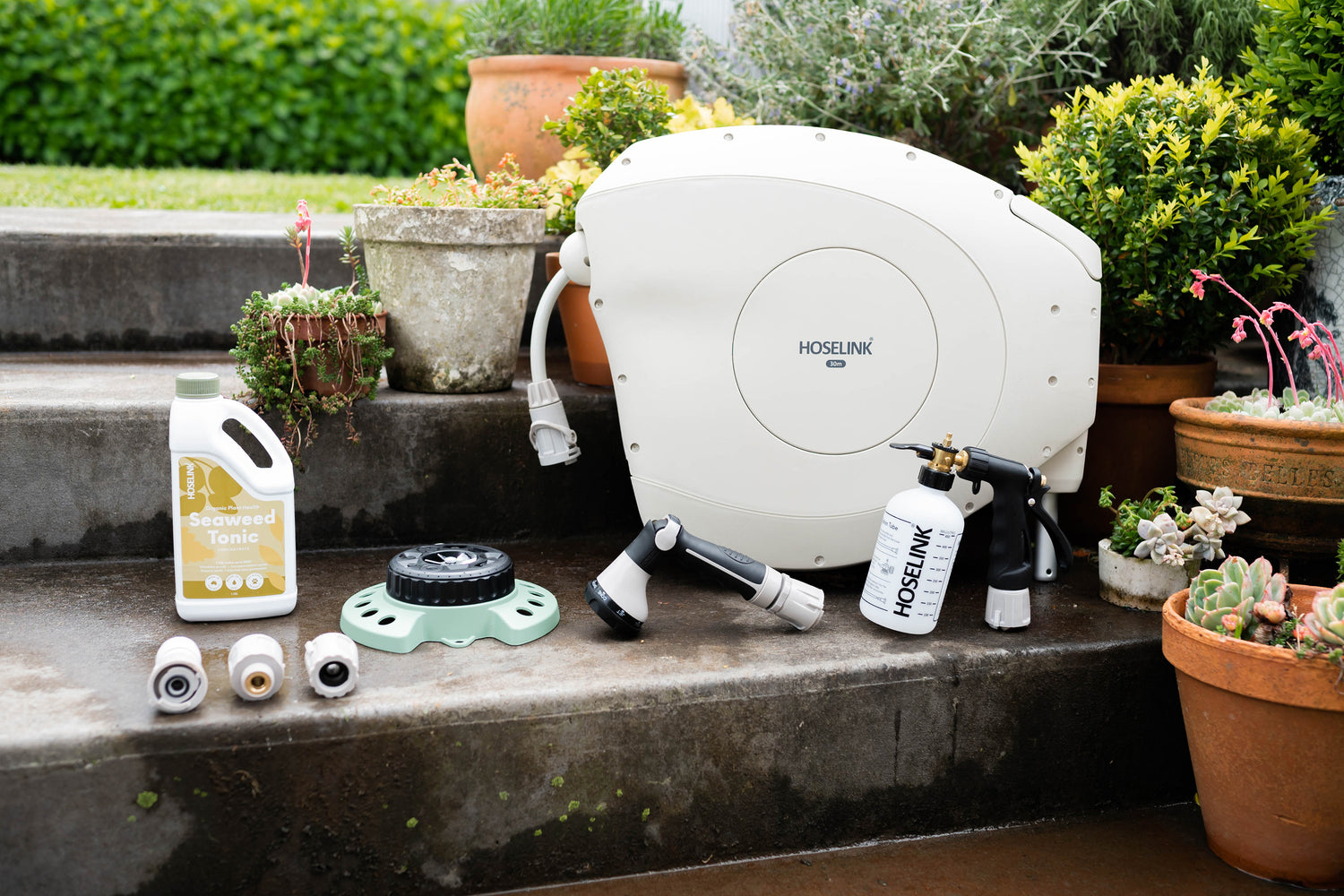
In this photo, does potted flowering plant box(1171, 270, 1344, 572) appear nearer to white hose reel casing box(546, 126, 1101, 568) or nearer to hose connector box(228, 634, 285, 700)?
white hose reel casing box(546, 126, 1101, 568)

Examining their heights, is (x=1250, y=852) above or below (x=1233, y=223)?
below

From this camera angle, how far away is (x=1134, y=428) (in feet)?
6.41

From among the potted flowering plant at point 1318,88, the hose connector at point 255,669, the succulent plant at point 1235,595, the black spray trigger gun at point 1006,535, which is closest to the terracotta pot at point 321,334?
the hose connector at point 255,669

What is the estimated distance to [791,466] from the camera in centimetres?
169

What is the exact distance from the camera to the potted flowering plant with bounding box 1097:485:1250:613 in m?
1.62

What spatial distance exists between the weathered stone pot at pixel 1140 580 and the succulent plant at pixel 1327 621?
37 centimetres

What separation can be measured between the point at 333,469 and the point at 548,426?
0.41m

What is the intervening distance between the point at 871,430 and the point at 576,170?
0.98 meters

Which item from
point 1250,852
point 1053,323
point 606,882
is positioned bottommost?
point 606,882

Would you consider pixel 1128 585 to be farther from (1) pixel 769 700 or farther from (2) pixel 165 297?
(2) pixel 165 297

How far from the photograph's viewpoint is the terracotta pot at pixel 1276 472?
1572 mm

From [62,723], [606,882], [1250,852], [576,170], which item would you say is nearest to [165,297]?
[576,170]

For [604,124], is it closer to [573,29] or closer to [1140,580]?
[573,29]

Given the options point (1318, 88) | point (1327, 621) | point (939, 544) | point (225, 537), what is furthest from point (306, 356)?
point (1318, 88)
